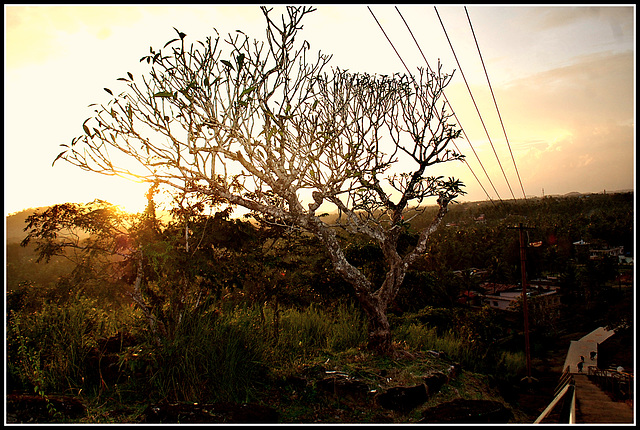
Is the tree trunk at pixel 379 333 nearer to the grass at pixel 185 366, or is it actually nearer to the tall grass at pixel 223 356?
the grass at pixel 185 366

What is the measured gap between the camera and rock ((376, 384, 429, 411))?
18.0 ft

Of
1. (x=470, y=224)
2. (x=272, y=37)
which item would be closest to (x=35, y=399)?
(x=272, y=37)

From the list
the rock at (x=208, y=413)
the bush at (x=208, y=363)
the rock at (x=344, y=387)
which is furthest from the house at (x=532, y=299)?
the rock at (x=208, y=413)

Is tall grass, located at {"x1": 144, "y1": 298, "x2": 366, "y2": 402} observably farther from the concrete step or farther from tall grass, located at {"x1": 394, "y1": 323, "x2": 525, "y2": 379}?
the concrete step

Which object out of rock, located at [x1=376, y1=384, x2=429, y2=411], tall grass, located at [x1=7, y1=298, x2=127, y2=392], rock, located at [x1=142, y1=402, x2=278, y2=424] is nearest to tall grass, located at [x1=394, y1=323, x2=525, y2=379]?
rock, located at [x1=376, y1=384, x2=429, y2=411]

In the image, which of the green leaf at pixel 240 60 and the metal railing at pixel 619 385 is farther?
the metal railing at pixel 619 385

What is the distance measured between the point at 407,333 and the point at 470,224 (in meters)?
34.3

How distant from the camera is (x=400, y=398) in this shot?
554 centimetres

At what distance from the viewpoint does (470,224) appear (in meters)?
40.1

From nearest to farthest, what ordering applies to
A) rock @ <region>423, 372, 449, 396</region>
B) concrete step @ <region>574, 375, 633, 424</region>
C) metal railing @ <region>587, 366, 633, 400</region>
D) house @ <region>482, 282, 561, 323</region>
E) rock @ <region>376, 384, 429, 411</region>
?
concrete step @ <region>574, 375, 633, 424</region> < rock @ <region>376, 384, 429, 411</region> < rock @ <region>423, 372, 449, 396</region> < metal railing @ <region>587, 366, 633, 400</region> < house @ <region>482, 282, 561, 323</region>

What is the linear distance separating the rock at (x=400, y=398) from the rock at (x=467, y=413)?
210 mm

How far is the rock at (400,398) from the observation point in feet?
18.0

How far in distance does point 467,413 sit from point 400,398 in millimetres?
925

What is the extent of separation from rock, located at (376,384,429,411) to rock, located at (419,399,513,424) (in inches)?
8.3
